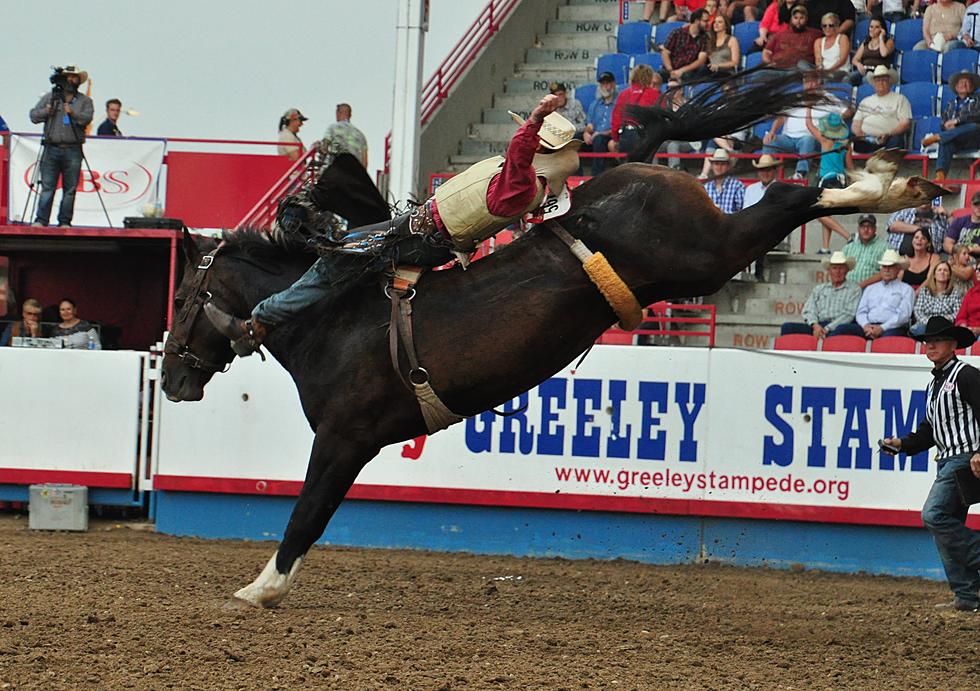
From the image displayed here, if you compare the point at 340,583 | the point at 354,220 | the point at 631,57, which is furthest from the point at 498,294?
the point at 631,57

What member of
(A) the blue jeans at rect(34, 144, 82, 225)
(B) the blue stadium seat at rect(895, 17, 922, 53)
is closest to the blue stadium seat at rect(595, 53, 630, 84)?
(B) the blue stadium seat at rect(895, 17, 922, 53)

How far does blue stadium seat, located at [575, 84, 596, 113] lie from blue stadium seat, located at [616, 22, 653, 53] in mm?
759

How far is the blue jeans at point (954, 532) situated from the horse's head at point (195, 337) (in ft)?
13.7

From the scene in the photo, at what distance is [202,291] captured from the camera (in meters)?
7.12

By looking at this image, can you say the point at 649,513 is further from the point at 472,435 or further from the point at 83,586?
the point at 83,586

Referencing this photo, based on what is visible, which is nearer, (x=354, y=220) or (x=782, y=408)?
(x=354, y=220)

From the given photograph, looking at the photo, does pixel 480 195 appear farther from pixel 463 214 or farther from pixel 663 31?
pixel 663 31

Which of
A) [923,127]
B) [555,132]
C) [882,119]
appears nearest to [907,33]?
[923,127]

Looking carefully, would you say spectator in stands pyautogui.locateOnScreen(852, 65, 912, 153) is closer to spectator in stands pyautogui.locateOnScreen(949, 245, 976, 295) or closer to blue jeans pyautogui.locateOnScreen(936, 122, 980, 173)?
blue jeans pyautogui.locateOnScreen(936, 122, 980, 173)

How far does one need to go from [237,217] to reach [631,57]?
485cm

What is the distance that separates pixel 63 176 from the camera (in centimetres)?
1304

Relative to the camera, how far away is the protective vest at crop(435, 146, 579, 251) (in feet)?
20.0

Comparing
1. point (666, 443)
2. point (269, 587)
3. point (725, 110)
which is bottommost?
point (269, 587)

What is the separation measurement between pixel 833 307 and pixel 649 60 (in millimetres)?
5188
